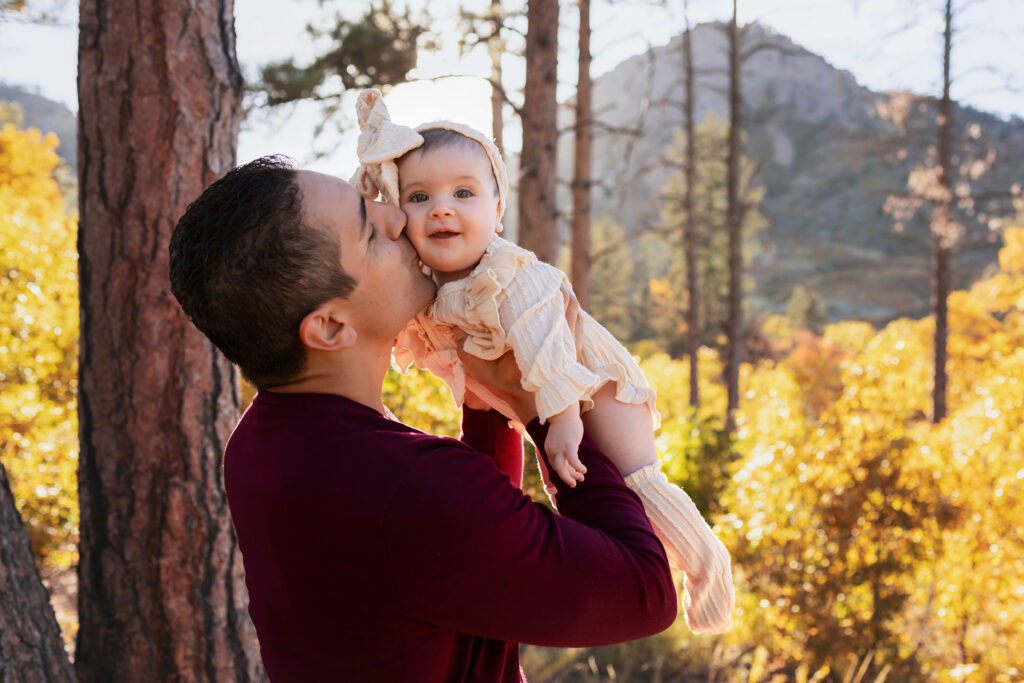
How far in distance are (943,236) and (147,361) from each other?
15735mm

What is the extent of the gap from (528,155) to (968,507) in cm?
510

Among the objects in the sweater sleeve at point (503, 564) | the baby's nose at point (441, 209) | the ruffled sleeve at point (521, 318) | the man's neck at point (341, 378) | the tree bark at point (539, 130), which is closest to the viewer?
the sweater sleeve at point (503, 564)

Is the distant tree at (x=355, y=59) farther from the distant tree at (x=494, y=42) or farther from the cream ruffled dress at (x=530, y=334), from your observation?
the cream ruffled dress at (x=530, y=334)

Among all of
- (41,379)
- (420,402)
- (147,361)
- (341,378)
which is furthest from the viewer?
(41,379)

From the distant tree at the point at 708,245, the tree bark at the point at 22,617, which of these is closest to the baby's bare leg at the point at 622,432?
the tree bark at the point at 22,617

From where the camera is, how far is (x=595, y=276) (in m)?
41.6

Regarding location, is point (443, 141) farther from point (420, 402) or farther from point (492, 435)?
point (420, 402)

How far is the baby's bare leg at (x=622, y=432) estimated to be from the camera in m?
1.59

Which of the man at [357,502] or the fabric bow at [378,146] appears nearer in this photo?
the man at [357,502]

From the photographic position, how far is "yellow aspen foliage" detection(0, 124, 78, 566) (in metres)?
6.12

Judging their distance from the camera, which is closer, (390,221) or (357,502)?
(357,502)

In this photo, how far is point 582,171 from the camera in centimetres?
1266

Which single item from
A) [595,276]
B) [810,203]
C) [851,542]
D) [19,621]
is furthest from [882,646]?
[810,203]

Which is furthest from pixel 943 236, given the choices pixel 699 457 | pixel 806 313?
pixel 806 313
